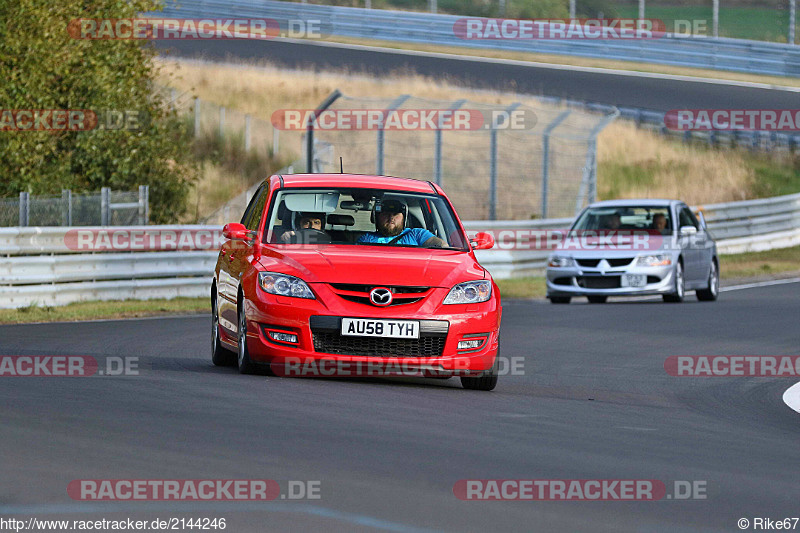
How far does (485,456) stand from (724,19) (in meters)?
39.0

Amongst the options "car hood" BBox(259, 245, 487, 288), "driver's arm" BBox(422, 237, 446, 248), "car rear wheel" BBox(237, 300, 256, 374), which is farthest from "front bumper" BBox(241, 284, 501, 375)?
"driver's arm" BBox(422, 237, 446, 248)

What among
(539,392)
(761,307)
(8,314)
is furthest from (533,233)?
(539,392)

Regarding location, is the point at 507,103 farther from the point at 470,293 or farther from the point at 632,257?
the point at 470,293

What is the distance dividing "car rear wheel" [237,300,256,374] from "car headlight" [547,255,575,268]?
11.0 m

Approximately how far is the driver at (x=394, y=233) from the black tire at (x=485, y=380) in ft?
3.46

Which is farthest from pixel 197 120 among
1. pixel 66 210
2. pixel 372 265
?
pixel 372 265

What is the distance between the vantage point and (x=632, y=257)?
20906mm

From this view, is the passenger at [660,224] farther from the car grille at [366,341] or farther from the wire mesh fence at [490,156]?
the car grille at [366,341]

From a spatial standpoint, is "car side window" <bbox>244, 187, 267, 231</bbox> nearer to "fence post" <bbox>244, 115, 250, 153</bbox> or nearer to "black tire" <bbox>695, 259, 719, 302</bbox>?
"black tire" <bbox>695, 259, 719, 302</bbox>

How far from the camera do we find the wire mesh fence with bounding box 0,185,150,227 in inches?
780

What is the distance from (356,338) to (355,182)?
5.91ft

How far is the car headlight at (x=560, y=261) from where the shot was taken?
830 inches

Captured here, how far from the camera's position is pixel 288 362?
10125mm

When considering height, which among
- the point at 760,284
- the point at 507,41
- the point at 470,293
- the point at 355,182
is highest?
the point at 355,182
